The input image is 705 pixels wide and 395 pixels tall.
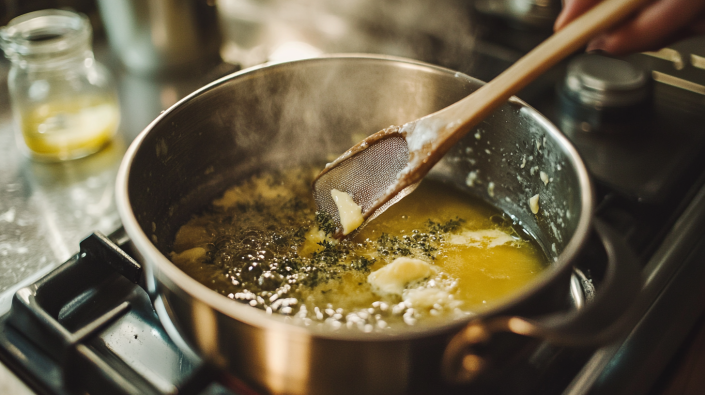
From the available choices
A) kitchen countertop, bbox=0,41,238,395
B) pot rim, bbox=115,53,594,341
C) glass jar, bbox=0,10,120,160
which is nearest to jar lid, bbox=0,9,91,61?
glass jar, bbox=0,10,120,160

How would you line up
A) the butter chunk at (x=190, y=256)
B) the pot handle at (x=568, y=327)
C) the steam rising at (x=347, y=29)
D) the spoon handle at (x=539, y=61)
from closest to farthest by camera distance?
the pot handle at (x=568, y=327) → the spoon handle at (x=539, y=61) → the butter chunk at (x=190, y=256) → the steam rising at (x=347, y=29)

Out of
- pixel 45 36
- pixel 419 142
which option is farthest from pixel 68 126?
pixel 419 142

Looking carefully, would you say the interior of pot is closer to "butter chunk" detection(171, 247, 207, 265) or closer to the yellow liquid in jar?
"butter chunk" detection(171, 247, 207, 265)

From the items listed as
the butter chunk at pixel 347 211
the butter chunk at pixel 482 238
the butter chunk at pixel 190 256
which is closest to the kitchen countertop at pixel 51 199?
the butter chunk at pixel 190 256

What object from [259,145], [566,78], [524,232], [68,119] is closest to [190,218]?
[259,145]

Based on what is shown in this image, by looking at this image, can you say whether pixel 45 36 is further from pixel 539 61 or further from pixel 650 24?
pixel 650 24

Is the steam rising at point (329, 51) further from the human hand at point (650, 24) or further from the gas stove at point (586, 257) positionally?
the human hand at point (650, 24)
